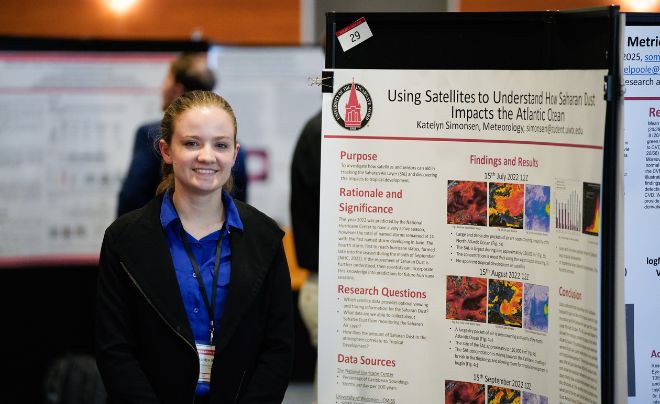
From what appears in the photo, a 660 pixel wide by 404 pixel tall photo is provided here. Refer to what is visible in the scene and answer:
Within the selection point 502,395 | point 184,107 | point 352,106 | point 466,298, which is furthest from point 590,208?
point 184,107

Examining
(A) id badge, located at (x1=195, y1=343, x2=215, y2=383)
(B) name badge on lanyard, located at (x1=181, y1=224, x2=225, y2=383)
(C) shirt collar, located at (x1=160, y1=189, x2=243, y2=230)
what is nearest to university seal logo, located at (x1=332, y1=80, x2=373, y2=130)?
(C) shirt collar, located at (x1=160, y1=189, x2=243, y2=230)

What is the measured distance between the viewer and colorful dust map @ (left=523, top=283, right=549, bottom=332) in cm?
218

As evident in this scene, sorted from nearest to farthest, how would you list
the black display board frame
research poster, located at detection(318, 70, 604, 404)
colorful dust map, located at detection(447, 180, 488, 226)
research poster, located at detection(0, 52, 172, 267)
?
1. the black display board frame
2. research poster, located at detection(318, 70, 604, 404)
3. colorful dust map, located at detection(447, 180, 488, 226)
4. research poster, located at detection(0, 52, 172, 267)

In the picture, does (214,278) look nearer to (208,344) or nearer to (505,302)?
(208,344)

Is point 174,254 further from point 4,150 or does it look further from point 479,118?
point 4,150

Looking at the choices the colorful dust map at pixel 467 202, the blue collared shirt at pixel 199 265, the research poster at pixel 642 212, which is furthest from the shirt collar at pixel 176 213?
the research poster at pixel 642 212

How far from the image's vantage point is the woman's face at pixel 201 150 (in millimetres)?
2365

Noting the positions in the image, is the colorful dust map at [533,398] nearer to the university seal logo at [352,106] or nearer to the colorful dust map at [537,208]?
the colorful dust map at [537,208]

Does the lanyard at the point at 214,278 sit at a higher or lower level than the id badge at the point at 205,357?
higher

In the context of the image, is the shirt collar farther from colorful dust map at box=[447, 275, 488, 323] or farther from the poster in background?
the poster in background

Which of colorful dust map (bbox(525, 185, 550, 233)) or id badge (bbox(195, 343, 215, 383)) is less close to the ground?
colorful dust map (bbox(525, 185, 550, 233))

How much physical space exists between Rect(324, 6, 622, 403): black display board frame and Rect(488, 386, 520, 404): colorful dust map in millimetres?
311

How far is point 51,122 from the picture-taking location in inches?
194

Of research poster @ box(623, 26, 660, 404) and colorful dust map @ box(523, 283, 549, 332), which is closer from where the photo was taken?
colorful dust map @ box(523, 283, 549, 332)
